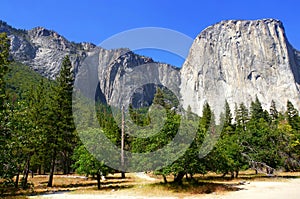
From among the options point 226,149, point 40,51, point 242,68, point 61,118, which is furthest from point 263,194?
point 40,51

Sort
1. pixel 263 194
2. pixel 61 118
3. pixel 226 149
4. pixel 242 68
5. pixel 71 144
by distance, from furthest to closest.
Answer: pixel 242 68 < pixel 226 149 < pixel 71 144 < pixel 61 118 < pixel 263 194

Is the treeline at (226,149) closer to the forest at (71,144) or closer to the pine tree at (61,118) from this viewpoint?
the forest at (71,144)

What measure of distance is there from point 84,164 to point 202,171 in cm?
838

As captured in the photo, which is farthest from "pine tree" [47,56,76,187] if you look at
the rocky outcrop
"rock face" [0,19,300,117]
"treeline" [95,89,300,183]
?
the rocky outcrop

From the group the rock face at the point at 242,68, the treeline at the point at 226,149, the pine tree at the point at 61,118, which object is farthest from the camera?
the rock face at the point at 242,68

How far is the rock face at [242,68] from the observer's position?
116 meters

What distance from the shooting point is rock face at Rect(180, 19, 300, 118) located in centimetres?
11562

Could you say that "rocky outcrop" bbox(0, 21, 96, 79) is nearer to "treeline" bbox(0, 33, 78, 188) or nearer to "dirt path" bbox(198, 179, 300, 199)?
"treeline" bbox(0, 33, 78, 188)

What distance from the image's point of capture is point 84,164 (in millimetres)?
18953

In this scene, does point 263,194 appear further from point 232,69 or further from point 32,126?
point 232,69

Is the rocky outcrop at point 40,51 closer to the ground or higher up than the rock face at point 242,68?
higher up

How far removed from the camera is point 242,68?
122000 millimetres

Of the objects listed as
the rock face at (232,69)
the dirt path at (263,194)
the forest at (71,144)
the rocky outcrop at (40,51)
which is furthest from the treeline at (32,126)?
the rocky outcrop at (40,51)

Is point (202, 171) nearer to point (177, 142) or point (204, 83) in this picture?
point (177, 142)
